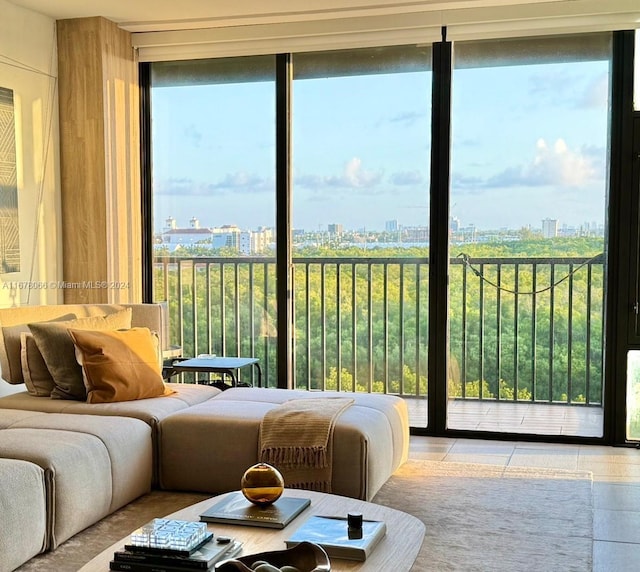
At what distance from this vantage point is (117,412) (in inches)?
147

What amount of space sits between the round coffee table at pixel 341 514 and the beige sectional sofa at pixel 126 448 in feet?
2.11

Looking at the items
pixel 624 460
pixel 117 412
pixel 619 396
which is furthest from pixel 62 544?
pixel 619 396

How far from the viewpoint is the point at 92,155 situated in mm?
5180

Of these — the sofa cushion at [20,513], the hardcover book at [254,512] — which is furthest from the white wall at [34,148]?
the hardcover book at [254,512]

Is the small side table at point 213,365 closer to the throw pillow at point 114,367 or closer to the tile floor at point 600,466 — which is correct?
the throw pillow at point 114,367

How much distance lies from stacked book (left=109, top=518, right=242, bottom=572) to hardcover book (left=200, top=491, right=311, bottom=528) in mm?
188

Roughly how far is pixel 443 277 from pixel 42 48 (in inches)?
116

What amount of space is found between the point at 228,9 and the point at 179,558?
12.4 ft

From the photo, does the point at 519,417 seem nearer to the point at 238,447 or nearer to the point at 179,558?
the point at 238,447

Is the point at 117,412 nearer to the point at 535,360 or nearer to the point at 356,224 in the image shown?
the point at 356,224

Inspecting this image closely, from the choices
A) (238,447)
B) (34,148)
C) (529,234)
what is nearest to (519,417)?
(529,234)

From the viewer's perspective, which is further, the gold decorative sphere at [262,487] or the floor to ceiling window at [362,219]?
the floor to ceiling window at [362,219]

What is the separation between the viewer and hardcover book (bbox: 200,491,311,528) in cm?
238

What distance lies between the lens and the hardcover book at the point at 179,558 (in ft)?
6.68
